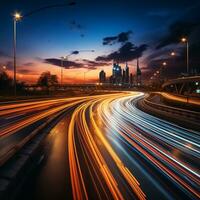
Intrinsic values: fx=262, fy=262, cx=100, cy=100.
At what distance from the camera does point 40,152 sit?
1078 cm

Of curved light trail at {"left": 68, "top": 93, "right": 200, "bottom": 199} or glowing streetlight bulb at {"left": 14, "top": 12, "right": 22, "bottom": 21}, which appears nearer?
curved light trail at {"left": 68, "top": 93, "right": 200, "bottom": 199}

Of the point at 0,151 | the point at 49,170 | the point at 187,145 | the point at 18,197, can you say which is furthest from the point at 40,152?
the point at 187,145

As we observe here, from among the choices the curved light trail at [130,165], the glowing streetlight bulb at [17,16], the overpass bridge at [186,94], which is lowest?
the curved light trail at [130,165]

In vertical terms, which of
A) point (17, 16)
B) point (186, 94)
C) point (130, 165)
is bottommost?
point (130, 165)

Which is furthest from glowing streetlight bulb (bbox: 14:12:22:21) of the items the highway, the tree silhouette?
the tree silhouette

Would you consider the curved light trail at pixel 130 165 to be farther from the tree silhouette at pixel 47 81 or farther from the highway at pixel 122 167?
the tree silhouette at pixel 47 81

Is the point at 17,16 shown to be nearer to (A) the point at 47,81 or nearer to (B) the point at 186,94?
(A) the point at 47,81

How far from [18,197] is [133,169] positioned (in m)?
3.76


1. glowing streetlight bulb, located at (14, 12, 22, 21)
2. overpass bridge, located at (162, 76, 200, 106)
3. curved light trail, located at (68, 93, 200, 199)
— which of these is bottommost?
curved light trail, located at (68, 93, 200, 199)

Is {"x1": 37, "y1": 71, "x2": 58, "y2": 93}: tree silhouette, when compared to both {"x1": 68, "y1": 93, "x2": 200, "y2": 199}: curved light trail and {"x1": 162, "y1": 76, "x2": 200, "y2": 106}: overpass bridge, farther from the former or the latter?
{"x1": 68, "y1": 93, "x2": 200, "y2": 199}: curved light trail

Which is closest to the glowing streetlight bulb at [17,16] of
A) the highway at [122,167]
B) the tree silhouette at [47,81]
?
the highway at [122,167]

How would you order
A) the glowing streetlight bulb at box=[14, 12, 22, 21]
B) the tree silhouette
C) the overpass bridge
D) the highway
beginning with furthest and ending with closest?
the tree silhouette → the overpass bridge → the glowing streetlight bulb at box=[14, 12, 22, 21] → the highway

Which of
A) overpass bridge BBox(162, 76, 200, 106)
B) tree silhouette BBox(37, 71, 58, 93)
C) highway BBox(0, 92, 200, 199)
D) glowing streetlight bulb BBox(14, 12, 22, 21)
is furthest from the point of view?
tree silhouette BBox(37, 71, 58, 93)

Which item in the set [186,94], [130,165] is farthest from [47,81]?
[130,165]
